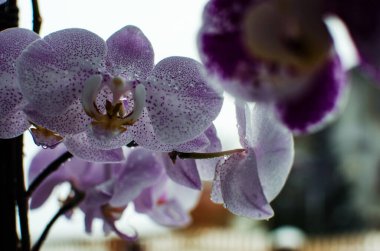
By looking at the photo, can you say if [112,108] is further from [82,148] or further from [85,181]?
[85,181]

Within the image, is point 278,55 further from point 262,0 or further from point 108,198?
point 108,198

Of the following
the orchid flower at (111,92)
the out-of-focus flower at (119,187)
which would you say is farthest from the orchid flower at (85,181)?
the orchid flower at (111,92)

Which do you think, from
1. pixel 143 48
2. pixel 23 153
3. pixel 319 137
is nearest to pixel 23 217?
pixel 23 153

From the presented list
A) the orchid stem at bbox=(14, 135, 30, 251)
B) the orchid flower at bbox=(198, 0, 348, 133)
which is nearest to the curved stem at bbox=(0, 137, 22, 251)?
the orchid stem at bbox=(14, 135, 30, 251)

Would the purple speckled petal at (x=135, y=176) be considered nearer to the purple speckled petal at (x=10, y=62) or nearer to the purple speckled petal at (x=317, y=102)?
the purple speckled petal at (x=10, y=62)

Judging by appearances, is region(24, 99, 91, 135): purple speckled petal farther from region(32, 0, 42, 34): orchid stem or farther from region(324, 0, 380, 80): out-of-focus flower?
region(324, 0, 380, 80): out-of-focus flower

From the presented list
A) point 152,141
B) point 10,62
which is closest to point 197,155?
point 152,141
